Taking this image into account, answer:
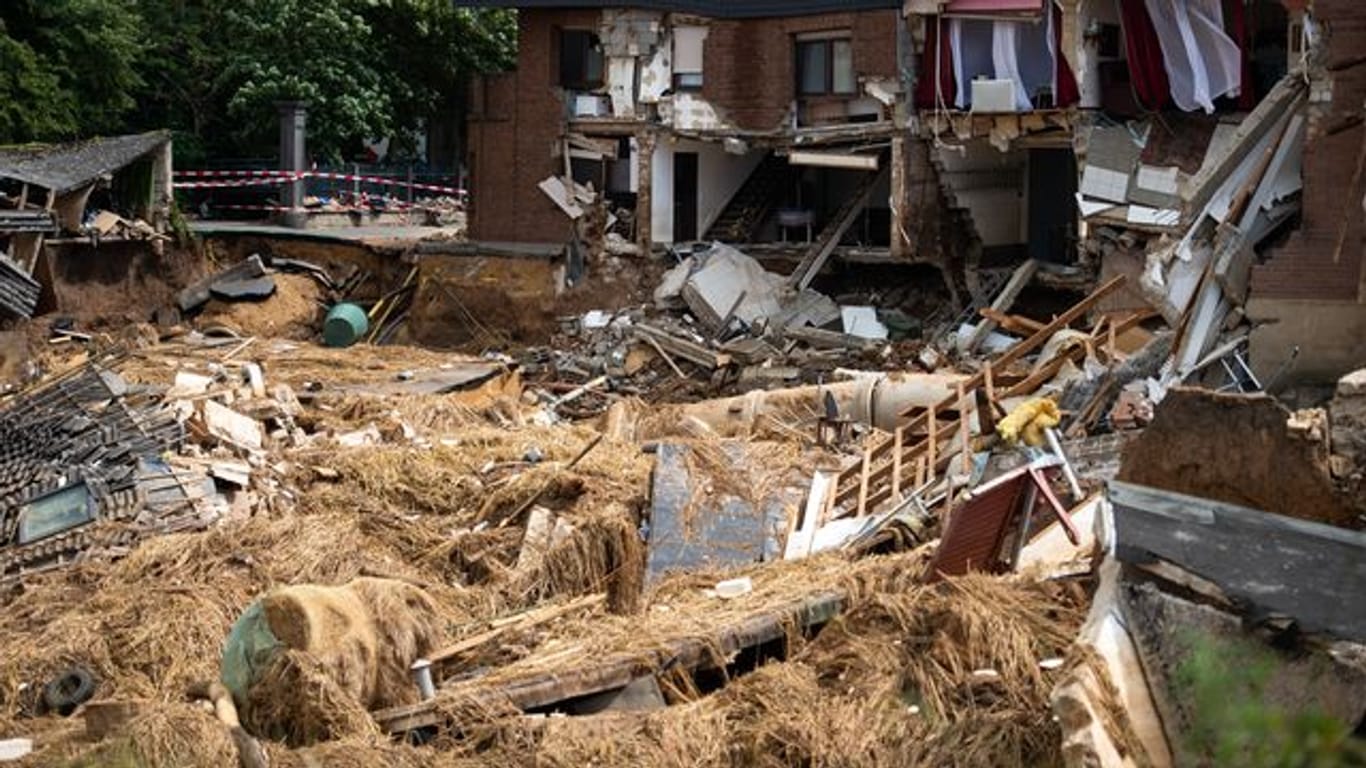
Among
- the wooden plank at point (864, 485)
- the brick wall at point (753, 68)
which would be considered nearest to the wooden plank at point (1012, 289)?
the brick wall at point (753, 68)

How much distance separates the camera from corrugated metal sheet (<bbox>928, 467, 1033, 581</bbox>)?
34.1 feet

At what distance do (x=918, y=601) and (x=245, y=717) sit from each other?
3.89m

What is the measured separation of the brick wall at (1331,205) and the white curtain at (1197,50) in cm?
929

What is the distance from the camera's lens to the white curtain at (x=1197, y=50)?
25.1 meters

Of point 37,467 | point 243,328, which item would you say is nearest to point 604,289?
point 243,328

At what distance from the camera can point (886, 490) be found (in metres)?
15.2

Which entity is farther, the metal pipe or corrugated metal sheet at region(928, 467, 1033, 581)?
the metal pipe

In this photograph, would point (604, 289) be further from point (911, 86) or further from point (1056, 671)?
point (1056, 671)

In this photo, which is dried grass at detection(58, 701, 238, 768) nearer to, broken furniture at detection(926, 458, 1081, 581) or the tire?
the tire

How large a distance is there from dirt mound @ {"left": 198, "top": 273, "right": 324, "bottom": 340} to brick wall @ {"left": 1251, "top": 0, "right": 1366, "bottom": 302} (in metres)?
18.8

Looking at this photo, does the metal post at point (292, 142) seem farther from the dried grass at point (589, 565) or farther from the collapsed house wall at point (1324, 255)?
the collapsed house wall at point (1324, 255)

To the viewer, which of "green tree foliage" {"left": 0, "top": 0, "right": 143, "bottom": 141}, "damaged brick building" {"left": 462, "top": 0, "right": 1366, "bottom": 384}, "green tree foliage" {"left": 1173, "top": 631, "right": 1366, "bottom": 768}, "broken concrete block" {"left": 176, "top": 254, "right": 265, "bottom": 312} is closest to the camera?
"green tree foliage" {"left": 1173, "top": 631, "right": 1366, "bottom": 768}

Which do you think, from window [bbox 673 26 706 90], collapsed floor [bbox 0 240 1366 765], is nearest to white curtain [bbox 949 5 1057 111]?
window [bbox 673 26 706 90]

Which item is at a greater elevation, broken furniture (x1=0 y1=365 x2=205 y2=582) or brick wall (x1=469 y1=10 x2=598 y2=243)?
brick wall (x1=469 y1=10 x2=598 y2=243)
